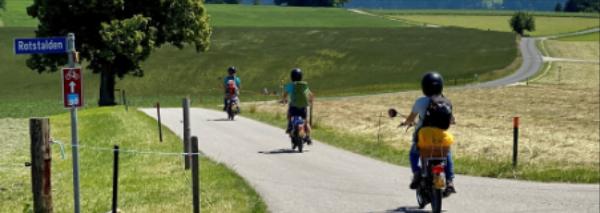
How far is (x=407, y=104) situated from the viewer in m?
46.1

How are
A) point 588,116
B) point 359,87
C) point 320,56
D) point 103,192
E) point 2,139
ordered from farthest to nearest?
point 320,56
point 359,87
point 588,116
point 2,139
point 103,192

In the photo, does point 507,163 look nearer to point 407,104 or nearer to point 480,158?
point 480,158

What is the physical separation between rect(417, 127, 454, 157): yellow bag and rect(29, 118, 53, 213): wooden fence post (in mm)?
4979

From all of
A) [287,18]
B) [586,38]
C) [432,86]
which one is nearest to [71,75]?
[432,86]

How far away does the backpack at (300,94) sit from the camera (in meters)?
20.0

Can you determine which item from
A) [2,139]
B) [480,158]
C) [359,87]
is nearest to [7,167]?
[2,139]

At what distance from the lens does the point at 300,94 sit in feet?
65.8

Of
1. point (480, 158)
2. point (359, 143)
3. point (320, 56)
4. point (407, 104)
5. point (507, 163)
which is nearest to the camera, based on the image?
point (507, 163)

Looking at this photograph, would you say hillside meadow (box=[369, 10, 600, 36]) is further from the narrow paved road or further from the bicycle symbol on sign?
the bicycle symbol on sign

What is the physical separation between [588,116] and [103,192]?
88.1ft

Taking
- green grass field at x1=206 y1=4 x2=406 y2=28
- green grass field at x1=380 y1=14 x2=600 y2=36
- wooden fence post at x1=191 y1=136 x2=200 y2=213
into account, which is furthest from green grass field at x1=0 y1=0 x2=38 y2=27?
wooden fence post at x1=191 y1=136 x2=200 y2=213

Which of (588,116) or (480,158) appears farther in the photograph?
(588,116)

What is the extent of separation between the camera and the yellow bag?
11242 millimetres

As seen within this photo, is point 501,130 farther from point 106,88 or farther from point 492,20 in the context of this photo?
point 492,20
